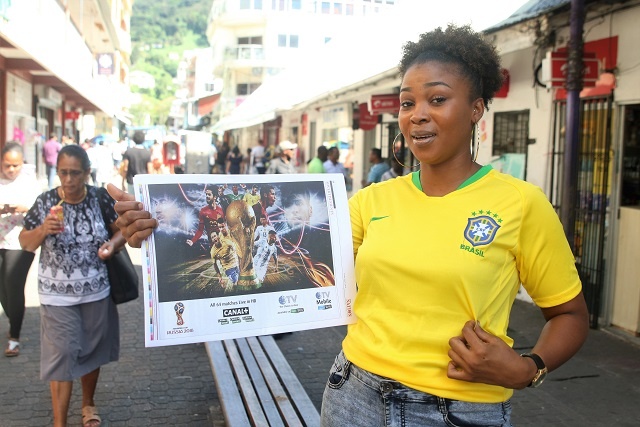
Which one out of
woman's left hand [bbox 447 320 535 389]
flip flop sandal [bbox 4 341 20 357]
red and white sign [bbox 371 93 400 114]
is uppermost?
red and white sign [bbox 371 93 400 114]

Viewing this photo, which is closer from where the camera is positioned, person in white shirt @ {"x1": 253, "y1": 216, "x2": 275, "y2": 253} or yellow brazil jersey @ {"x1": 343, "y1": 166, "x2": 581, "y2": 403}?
yellow brazil jersey @ {"x1": 343, "y1": 166, "x2": 581, "y2": 403}

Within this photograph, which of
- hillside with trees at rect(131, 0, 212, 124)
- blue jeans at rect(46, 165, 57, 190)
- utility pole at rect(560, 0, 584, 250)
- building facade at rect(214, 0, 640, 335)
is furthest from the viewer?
hillside with trees at rect(131, 0, 212, 124)

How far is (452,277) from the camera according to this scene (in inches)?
69.3

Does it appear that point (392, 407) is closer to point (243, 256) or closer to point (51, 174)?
point (243, 256)

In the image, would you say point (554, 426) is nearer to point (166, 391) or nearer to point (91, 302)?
point (166, 391)

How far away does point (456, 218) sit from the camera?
183cm

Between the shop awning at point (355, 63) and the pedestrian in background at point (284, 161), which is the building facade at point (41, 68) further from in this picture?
the shop awning at point (355, 63)

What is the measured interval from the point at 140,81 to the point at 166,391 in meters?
97.9

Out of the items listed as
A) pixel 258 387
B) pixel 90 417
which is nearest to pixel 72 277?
pixel 90 417

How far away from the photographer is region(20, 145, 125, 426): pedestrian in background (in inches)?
163

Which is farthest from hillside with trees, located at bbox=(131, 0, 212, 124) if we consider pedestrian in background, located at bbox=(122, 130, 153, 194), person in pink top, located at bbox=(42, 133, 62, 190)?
pedestrian in background, located at bbox=(122, 130, 153, 194)

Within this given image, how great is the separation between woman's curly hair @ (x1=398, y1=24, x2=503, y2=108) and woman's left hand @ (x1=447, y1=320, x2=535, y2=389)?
0.71 metres

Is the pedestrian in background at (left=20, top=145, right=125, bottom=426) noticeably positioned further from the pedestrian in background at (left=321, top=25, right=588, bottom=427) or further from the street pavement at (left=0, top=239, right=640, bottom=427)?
the pedestrian in background at (left=321, top=25, right=588, bottom=427)

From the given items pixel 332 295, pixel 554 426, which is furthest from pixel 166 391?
pixel 332 295
